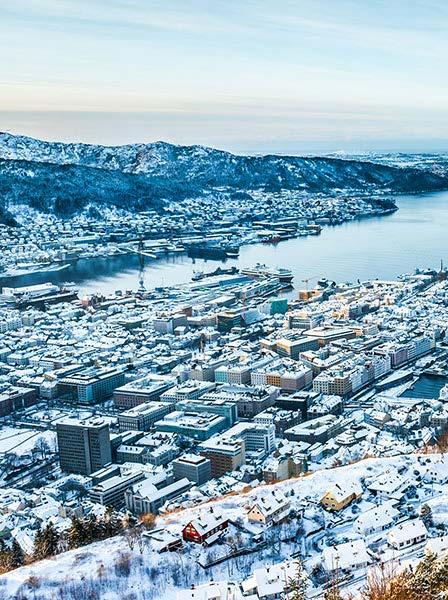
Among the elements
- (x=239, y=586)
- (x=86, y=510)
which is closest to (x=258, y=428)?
(x=86, y=510)

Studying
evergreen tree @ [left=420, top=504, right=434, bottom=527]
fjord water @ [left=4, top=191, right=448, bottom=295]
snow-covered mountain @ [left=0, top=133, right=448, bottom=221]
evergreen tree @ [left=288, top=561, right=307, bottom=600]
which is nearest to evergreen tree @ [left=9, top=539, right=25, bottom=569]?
evergreen tree @ [left=288, top=561, right=307, bottom=600]

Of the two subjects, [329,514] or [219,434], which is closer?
[329,514]

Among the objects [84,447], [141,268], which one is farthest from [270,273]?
[84,447]

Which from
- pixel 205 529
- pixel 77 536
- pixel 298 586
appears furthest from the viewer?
pixel 77 536

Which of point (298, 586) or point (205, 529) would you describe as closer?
point (298, 586)

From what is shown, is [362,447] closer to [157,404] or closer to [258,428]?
[258,428]

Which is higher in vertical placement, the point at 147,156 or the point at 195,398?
the point at 147,156

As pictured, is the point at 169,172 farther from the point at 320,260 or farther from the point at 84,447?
the point at 84,447
